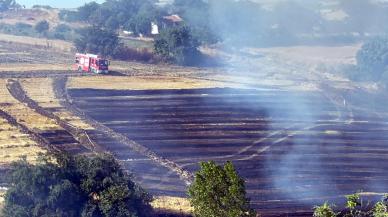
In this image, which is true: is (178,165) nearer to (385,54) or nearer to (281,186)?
(281,186)

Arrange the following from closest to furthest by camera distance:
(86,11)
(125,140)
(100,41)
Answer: (125,140), (100,41), (86,11)

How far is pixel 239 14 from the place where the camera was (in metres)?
119

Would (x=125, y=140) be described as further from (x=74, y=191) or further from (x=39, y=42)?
(x=39, y=42)

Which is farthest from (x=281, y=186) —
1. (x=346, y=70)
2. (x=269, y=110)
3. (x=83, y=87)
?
(x=346, y=70)

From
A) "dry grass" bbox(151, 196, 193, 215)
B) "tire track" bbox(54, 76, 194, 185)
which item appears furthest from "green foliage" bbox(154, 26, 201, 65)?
"dry grass" bbox(151, 196, 193, 215)

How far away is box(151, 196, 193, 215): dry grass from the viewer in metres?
30.8

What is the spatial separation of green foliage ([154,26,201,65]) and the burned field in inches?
874

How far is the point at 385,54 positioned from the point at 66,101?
43.4 m

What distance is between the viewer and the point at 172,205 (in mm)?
31625

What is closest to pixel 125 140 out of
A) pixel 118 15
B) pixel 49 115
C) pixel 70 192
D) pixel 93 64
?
pixel 49 115

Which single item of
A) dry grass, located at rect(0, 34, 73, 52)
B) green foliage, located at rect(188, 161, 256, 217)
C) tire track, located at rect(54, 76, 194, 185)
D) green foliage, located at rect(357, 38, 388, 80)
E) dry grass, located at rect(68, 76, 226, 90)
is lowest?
tire track, located at rect(54, 76, 194, 185)

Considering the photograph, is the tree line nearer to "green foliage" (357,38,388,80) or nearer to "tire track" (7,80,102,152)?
"tire track" (7,80,102,152)

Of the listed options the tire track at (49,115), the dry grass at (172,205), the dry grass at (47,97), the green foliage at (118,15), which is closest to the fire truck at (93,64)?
the dry grass at (47,97)

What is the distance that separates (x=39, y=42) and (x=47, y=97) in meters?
45.4
